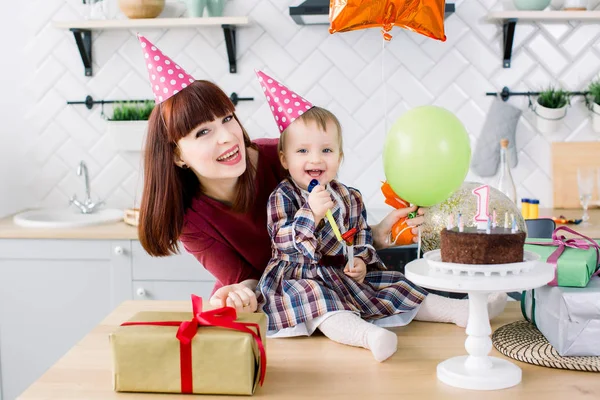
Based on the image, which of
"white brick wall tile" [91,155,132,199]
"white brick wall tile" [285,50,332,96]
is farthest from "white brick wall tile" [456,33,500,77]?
"white brick wall tile" [91,155,132,199]

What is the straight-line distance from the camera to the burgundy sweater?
70.3 inches

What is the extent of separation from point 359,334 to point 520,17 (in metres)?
2.03

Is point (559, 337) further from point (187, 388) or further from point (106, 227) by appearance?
point (106, 227)

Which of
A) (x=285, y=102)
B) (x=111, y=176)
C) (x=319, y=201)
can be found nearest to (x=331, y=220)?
(x=319, y=201)

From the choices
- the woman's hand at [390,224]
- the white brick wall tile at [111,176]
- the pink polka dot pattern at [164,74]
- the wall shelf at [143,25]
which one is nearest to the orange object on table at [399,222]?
the woman's hand at [390,224]

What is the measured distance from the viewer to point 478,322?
1244 millimetres

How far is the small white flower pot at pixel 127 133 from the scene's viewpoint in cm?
319

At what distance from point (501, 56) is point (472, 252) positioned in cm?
220

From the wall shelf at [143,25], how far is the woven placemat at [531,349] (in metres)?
1.95

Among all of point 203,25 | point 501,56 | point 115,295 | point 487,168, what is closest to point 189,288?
point 115,295

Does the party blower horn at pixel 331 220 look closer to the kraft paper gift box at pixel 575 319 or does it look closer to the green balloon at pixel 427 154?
the green balloon at pixel 427 154

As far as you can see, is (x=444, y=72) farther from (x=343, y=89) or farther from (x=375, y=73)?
(x=343, y=89)

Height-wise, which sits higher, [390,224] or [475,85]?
[475,85]

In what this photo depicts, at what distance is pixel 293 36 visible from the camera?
127 inches
